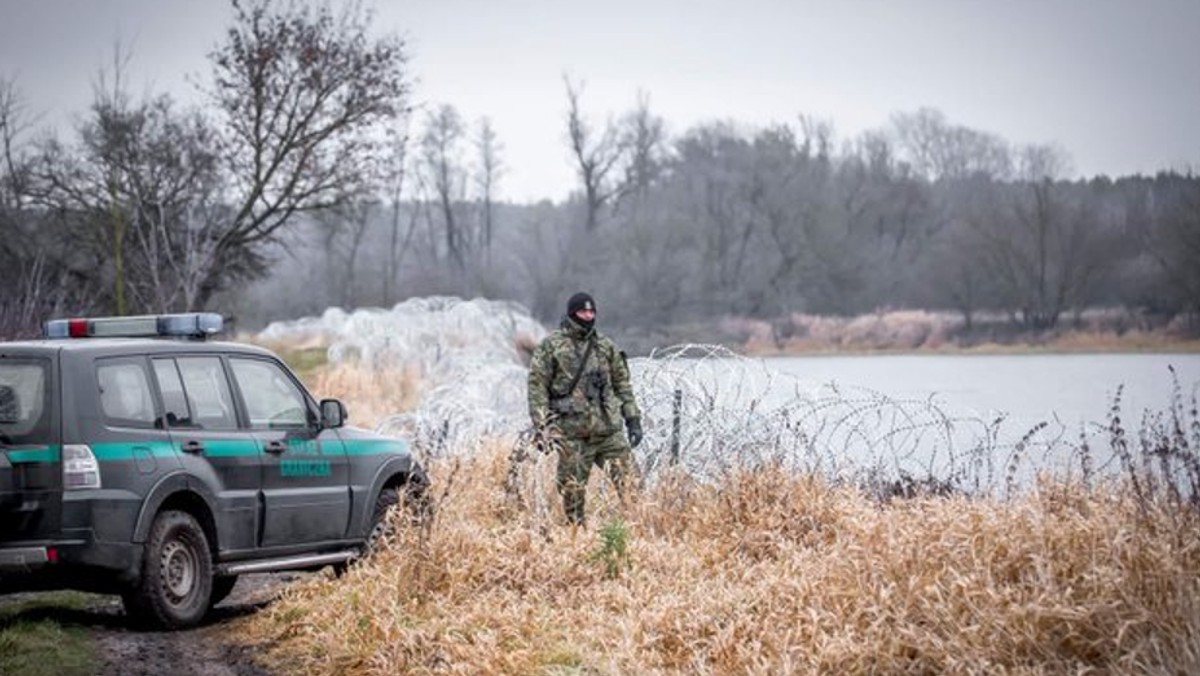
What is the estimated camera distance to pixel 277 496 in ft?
35.1

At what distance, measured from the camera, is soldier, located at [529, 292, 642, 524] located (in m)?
12.6

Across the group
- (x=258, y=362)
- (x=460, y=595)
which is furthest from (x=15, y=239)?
(x=460, y=595)

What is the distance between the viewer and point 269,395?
36.3 feet

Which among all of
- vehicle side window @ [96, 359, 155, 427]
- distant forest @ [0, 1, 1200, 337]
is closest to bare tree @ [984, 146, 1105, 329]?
distant forest @ [0, 1, 1200, 337]

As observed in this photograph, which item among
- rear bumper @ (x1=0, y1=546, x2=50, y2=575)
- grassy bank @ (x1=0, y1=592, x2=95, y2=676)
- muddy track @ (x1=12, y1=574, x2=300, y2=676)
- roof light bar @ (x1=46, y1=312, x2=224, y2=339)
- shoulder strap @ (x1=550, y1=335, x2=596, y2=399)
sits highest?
roof light bar @ (x1=46, y1=312, x2=224, y2=339)

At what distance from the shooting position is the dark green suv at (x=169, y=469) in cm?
905

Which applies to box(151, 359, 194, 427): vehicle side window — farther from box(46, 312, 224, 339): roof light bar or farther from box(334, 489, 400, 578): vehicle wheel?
box(334, 489, 400, 578): vehicle wheel

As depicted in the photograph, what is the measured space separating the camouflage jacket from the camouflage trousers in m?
0.09

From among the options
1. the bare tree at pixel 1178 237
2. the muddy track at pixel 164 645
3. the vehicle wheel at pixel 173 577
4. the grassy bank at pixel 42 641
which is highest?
the bare tree at pixel 1178 237

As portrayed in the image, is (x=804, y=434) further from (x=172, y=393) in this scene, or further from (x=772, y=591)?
(x=172, y=393)

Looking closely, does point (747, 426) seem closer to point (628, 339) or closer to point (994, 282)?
point (994, 282)

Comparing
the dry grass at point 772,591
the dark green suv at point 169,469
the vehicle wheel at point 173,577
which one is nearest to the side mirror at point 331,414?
the dark green suv at point 169,469

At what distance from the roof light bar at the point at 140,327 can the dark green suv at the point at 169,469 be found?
0.4 inches

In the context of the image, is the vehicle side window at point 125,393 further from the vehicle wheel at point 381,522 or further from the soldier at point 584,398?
the soldier at point 584,398
